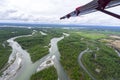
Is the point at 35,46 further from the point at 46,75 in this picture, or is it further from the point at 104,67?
the point at 104,67

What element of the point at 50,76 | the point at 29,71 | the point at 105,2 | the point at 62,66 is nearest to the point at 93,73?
the point at 62,66

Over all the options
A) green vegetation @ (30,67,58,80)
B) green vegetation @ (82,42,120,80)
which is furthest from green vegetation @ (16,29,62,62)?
green vegetation @ (82,42,120,80)

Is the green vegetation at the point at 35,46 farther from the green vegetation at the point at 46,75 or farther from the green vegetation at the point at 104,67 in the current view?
the green vegetation at the point at 104,67

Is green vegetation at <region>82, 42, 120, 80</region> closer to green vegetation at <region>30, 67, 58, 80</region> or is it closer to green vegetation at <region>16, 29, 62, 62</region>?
green vegetation at <region>30, 67, 58, 80</region>

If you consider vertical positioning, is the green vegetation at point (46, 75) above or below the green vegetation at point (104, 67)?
above

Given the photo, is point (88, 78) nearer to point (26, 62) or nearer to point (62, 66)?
point (62, 66)

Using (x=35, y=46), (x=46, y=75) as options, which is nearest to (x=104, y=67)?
(x=46, y=75)

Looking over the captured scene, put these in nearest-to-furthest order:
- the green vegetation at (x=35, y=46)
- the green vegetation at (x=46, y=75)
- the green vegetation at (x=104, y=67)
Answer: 1. the green vegetation at (x=46, y=75)
2. the green vegetation at (x=104, y=67)
3. the green vegetation at (x=35, y=46)

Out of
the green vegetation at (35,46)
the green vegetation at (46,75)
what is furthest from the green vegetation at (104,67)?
the green vegetation at (35,46)
